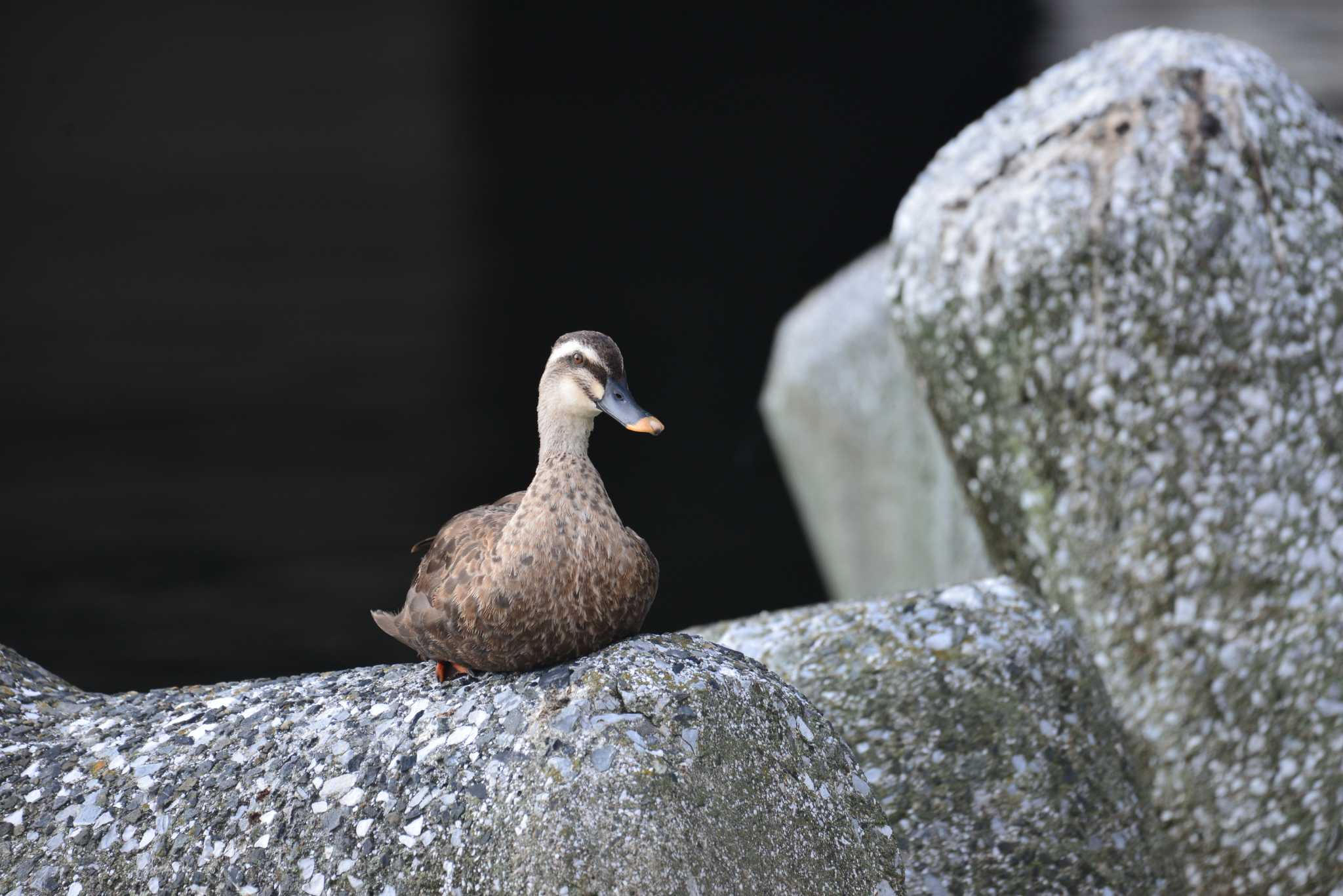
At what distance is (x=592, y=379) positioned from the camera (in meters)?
2.52

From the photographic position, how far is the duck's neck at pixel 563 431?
2.61 m

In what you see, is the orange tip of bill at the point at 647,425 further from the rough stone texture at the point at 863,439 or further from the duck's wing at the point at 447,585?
the rough stone texture at the point at 863,439

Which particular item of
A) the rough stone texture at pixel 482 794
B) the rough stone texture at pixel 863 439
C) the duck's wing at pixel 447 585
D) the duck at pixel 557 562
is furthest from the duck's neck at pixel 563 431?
the rough stone texture at pixel 863 439

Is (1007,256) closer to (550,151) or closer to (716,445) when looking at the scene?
(716,445)

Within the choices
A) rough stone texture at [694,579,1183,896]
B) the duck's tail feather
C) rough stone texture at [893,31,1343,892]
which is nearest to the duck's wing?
the duck's tail feather

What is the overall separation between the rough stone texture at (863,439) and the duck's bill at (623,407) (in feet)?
12.3

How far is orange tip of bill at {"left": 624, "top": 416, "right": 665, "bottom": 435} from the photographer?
240 cm

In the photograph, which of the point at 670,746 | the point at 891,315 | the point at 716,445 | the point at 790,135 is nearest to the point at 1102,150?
the point at 891,315

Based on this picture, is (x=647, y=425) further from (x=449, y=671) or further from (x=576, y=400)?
(x=449, y=671)

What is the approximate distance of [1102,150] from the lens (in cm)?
377

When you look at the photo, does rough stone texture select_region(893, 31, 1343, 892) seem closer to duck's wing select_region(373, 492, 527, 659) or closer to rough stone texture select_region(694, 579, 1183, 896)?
rough stone texture select_region(694, 579, 1183, 896)

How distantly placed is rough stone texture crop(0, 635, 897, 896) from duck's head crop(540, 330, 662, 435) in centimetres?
49

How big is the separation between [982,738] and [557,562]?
57.3 inches

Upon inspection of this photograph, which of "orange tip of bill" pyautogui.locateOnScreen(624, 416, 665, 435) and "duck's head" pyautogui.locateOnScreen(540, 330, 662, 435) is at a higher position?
"duck's head" pyautogui.locateOnScreen(540, 330, 662, 435)
